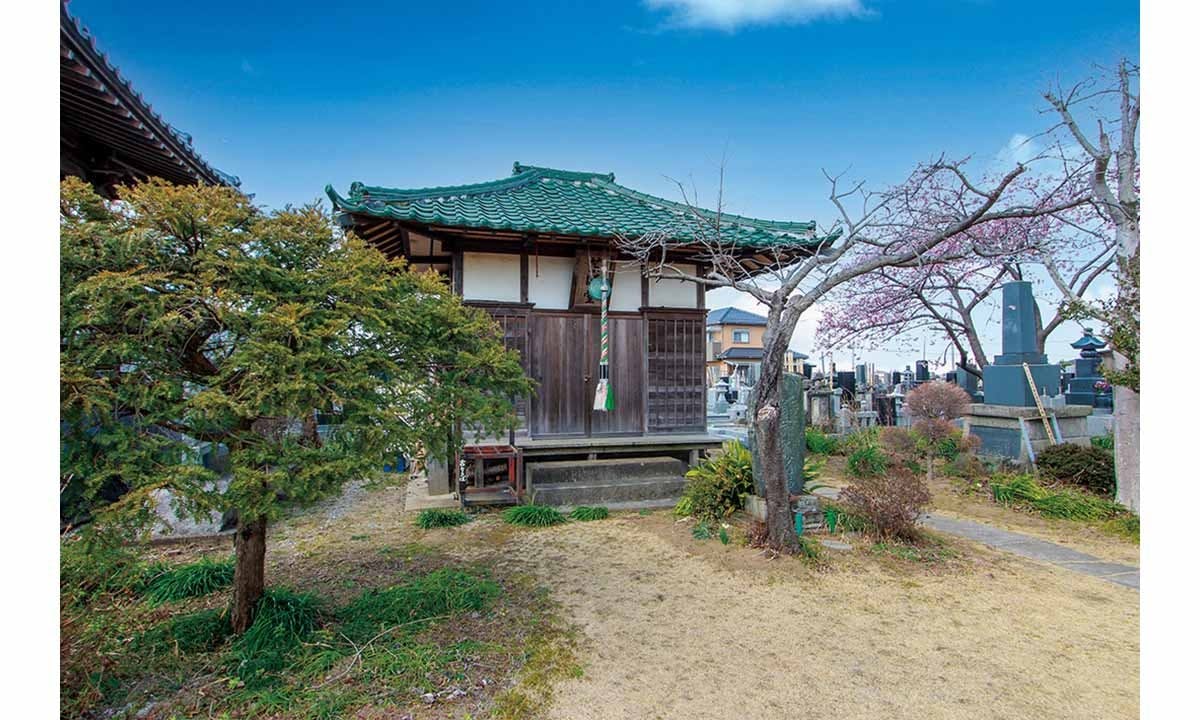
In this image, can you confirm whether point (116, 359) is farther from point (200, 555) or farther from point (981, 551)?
point (981, 551)

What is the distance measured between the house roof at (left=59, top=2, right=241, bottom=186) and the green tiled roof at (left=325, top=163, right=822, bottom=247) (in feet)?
5.37

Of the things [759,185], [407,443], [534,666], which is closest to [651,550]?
[534,666]

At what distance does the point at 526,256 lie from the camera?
6.83 meters

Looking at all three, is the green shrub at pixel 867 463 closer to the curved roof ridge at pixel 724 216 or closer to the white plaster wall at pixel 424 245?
the curved roof ridge at pixel 724 216

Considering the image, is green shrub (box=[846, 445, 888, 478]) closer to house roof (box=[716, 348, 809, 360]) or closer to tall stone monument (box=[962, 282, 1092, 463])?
tall stone monument (box=[962, 282, 1092, 463])

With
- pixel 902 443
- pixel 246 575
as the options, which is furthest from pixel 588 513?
pixel 902 443

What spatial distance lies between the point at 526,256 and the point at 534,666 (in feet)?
16.5

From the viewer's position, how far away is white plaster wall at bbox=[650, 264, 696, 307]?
7.25 m

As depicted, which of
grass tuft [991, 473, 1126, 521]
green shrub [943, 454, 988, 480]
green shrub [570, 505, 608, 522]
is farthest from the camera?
green shrub [943, 454, 988, 480]

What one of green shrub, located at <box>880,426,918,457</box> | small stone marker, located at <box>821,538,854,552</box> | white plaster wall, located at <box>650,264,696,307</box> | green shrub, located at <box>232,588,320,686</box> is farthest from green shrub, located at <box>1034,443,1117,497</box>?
green shrub, located at <box>232,588,320,686</box>

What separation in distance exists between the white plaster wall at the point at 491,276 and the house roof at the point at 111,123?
124 inches

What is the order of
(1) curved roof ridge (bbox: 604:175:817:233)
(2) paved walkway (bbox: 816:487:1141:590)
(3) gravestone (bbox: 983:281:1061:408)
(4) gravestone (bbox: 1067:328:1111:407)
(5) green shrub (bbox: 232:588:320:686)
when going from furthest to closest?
(4) gravestone (bbox: 1067:328:1111:407) < (3) gravestone (bbox: 983:281:1061:408) < (1) curved roof ridge (bbox: 604:175:817:233) < (2) paved walkway (bbox: 816:487:1141:590) < (5) green shrub (bbox: 232:588:320:686)

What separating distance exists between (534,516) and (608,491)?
1084mm

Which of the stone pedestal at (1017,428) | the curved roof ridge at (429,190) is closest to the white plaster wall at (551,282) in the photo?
the curved roof ridge at (429,190)
